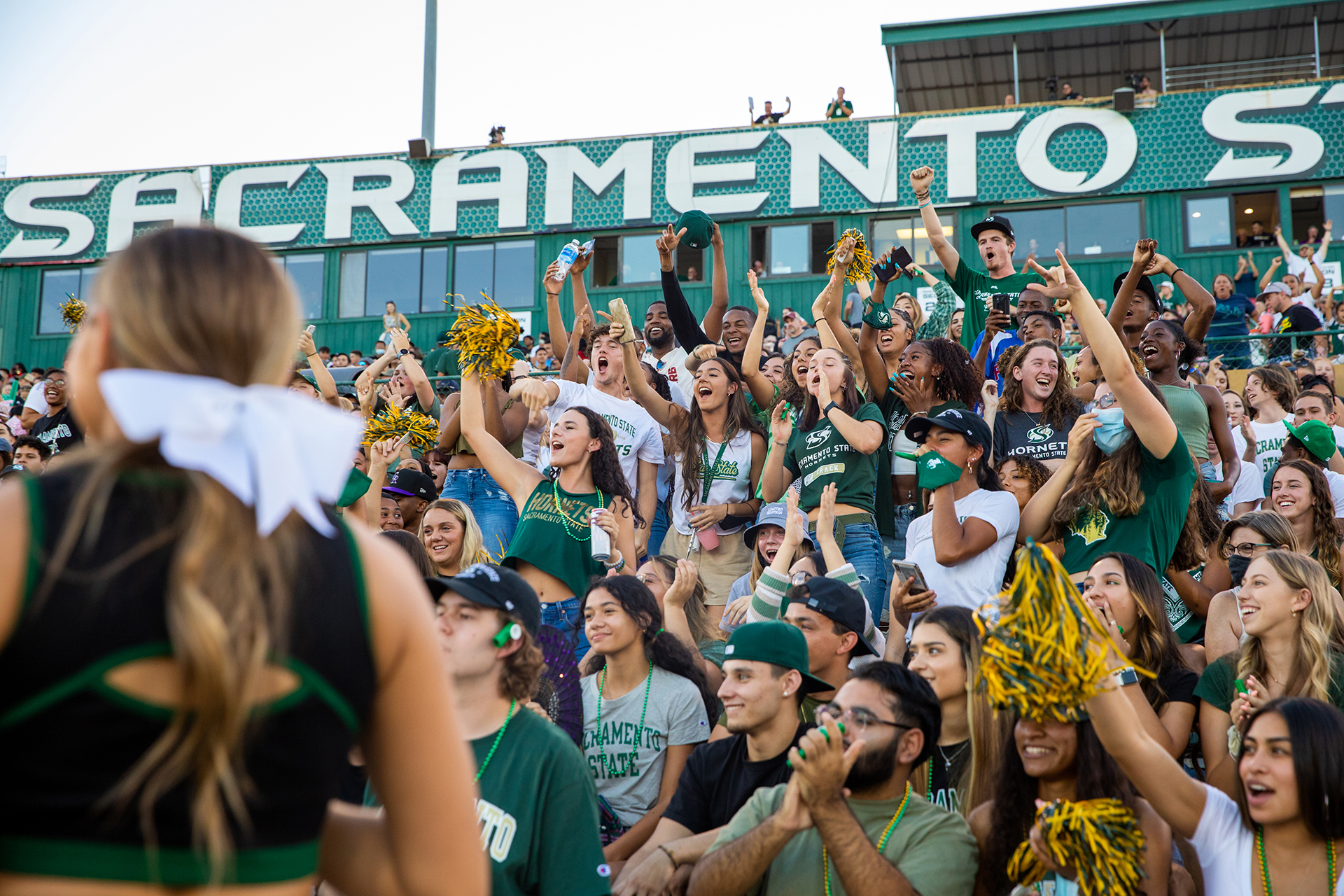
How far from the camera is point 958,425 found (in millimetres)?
6145

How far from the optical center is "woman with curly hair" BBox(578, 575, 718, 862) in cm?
511

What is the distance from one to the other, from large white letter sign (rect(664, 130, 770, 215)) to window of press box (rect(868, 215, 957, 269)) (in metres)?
2.15

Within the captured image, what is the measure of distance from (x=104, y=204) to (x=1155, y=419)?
24.4 m

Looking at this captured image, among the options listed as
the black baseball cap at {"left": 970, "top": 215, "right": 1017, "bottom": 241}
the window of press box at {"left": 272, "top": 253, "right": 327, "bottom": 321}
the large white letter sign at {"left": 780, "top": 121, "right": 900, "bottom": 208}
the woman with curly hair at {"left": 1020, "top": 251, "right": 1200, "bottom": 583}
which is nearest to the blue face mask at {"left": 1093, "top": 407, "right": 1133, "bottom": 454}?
the woman with curly hair at {"left": 1020, "top": 251, "right": 1200, "bottom": 583}

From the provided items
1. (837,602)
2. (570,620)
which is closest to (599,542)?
(570,620)

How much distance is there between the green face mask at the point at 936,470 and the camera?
5910 mm

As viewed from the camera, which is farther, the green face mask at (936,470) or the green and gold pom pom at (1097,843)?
the green face mask at (936,470)

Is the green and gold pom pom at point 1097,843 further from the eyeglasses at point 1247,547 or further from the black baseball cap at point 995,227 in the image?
the black baseball cap at point 995,227

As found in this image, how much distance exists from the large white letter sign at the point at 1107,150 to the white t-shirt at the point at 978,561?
633 inches

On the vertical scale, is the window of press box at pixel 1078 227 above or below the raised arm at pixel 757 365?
above

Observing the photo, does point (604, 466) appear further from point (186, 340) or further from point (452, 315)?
point (452, 315)

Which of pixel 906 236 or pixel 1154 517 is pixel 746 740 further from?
pixel 906 236

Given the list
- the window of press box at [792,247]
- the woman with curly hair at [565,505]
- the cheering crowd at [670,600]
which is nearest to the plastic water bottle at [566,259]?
the cheering crowd at [670,600]

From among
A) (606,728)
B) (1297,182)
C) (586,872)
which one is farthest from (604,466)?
(1297,182)
